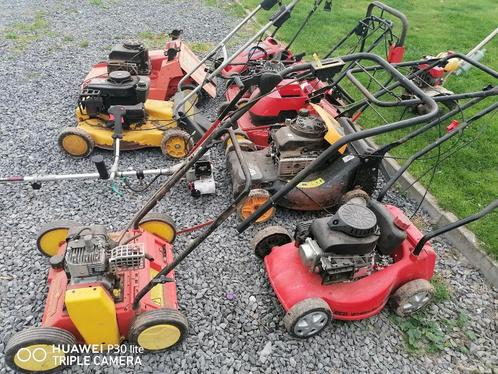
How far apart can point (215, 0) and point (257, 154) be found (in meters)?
8.24

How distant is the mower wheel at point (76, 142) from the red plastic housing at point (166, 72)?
108 cm

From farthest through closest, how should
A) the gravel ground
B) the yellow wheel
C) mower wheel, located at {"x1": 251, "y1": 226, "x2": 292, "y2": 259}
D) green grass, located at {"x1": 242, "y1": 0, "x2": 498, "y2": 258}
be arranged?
1. green grass, located at {"x1": 242, "y1": 0, "x2": 498, "y2": 258}
2. the yellow wheel
3. mower wheel, located at {"x1": 251, "y1": 226, "x2": 292, "y2": 259}
4. the gravel ground

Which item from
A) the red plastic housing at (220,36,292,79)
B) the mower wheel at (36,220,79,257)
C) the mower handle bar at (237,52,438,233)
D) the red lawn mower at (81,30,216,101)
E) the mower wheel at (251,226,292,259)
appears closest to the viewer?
the mower handle bar at (237,52,438,233)

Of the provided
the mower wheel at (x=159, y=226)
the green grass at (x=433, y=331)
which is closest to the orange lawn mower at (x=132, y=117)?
the mower wheel at (x=159, y=226)

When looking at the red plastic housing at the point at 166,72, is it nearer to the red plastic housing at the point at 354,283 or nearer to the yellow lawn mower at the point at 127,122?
the yellow lawn mower at the point at 127,122

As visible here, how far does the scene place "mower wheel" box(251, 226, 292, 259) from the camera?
359 centimetres

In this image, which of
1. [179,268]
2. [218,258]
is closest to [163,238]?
[179,268]

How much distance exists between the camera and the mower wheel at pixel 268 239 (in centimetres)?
359

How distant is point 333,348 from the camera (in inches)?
123

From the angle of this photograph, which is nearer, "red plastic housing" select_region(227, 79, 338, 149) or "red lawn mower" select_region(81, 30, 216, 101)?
"red plastic housing" select_region(227, 79, 338, 149)

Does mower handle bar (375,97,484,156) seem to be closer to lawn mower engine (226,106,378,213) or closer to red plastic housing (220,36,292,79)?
lawn mower engine (226,106,378,213)

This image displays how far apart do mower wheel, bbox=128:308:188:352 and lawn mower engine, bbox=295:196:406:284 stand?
1.04 m

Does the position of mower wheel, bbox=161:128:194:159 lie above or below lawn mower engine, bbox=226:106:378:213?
below

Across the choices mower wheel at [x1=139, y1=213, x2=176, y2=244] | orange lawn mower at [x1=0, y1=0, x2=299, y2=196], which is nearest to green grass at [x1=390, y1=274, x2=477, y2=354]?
mower wheel at [x1=139, y1=213, x2=176, y2=244]
